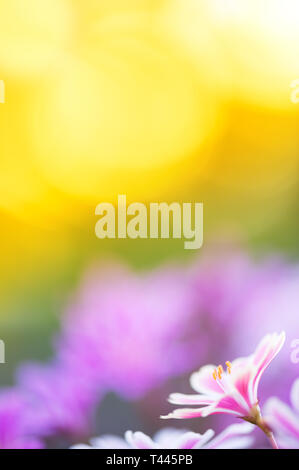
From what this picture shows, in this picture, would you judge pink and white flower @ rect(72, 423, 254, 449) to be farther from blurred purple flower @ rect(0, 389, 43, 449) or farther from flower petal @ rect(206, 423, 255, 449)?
blurred purple flower @ rect(0, 389, 43, 449)

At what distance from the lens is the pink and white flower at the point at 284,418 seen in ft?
5.70

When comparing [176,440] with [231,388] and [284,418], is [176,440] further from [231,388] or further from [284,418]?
[284,418]

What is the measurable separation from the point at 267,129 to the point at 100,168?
1.91ft

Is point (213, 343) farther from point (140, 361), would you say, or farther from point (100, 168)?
point (100, 168)

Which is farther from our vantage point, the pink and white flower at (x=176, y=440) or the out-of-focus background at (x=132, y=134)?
the pink and white flower at (x=176, y=440)

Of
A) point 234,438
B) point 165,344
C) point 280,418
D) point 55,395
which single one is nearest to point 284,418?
point 280,418

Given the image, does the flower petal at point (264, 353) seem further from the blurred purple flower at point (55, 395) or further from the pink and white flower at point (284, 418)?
the blurred purple flower at point (55, 395)

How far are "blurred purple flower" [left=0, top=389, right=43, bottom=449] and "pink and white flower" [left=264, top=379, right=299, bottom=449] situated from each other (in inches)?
32.2

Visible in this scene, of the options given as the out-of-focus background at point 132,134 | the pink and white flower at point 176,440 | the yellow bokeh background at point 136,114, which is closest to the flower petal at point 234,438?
the pink and white flower at point 176,440

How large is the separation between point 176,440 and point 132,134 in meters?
1.08

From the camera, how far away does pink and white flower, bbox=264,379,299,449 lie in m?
1.74

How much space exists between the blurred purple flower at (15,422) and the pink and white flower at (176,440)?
0.57 ft

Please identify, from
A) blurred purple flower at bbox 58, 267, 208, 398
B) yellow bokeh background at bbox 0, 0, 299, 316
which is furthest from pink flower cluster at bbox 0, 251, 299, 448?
yellow bokeh background at bbox 0, 0, 299, 316

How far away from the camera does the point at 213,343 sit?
67.7 inches
